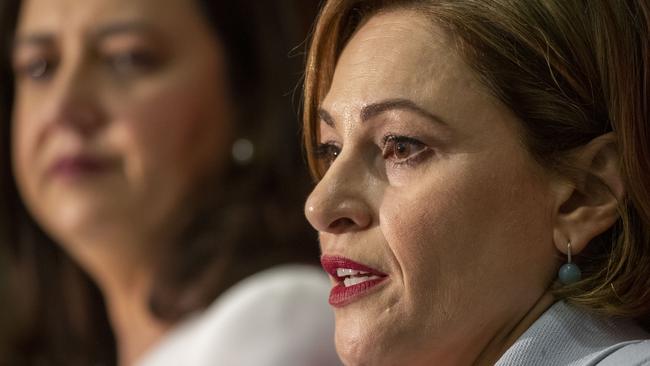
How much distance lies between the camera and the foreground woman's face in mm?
1657

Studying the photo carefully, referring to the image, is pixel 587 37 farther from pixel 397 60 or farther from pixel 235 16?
pixel 235 16

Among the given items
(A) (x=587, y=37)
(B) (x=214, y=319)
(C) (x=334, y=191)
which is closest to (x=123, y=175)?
(B) (x=214, y=319)

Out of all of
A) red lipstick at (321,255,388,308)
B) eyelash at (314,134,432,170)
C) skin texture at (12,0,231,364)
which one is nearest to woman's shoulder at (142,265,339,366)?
skin texture at (12,0,231,364)

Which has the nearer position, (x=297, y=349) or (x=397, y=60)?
(x=397, y=60)

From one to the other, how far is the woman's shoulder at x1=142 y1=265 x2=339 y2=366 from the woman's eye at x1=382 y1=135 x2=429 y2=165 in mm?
891

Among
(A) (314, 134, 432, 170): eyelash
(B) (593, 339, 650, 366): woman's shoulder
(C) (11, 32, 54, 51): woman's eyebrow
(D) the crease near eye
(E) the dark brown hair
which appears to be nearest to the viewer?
(B) (593, 339, 650, 366): woman's shoulder

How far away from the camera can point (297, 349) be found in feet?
8.31

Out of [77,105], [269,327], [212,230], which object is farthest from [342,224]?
[77,105]

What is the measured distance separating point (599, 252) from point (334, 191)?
347 mm

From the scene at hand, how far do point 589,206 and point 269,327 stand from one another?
1.01 metres

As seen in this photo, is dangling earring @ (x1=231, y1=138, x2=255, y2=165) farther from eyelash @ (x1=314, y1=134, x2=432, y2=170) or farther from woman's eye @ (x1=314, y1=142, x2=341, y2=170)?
eyelash @ (x1=314, y1=134, x2=432, y2=170)

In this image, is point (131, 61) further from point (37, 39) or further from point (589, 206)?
point (589, 206)

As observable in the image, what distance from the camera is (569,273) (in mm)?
1683

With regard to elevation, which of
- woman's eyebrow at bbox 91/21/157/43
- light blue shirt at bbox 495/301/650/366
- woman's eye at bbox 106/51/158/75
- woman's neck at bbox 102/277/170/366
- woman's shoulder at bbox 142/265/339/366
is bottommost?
woman's neck at bbox 102/277/170/366
